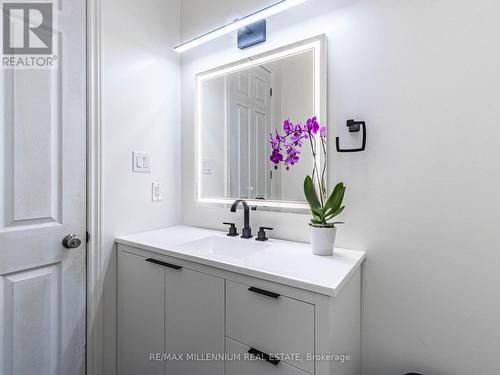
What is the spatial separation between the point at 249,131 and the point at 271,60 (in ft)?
1.31

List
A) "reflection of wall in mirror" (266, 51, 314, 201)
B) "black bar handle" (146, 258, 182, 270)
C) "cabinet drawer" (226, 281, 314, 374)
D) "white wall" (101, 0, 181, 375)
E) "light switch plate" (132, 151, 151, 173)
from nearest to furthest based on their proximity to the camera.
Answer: "cabinet drawer" (226, 281, 314, 374) → "black bar handle" (146, 258, 182, 270) → "reflection of wall in mirror" (266, 51, 314, 201) → "white wall" (101, 0, 181, 375) → "light switch plate" (132, 151, 151, 173)

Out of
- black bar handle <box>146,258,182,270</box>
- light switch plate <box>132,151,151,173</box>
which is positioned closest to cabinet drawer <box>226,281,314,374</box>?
black bar handle <box>146,258,182,270</box>

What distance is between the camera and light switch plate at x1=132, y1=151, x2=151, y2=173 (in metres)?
1.54

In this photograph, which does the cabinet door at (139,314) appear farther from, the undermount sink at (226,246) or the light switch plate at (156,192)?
the light switch plate at (156,192)

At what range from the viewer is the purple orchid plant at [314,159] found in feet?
3.64

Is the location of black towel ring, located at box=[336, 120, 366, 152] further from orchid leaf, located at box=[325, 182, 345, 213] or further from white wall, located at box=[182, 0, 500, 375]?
orchid leaf, located at box=[325, 182, 345, 213]

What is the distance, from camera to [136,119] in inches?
60.9

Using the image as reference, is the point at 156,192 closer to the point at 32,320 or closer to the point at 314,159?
the point at 32,320

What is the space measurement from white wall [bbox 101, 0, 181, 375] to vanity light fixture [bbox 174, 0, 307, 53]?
0.66 ft

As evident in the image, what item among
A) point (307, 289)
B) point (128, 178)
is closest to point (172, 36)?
point (128, 178)

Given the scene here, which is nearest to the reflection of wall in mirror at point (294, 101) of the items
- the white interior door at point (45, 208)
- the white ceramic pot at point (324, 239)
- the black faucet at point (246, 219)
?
the black faucet at point (246, 219)

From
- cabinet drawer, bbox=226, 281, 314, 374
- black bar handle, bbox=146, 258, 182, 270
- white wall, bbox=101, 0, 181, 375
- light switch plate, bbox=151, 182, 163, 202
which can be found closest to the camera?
cabinet drawer, bbox=226, 281, 314, 374

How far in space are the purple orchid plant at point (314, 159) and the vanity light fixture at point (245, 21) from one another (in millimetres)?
526

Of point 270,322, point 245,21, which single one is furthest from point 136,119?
point 270,322
